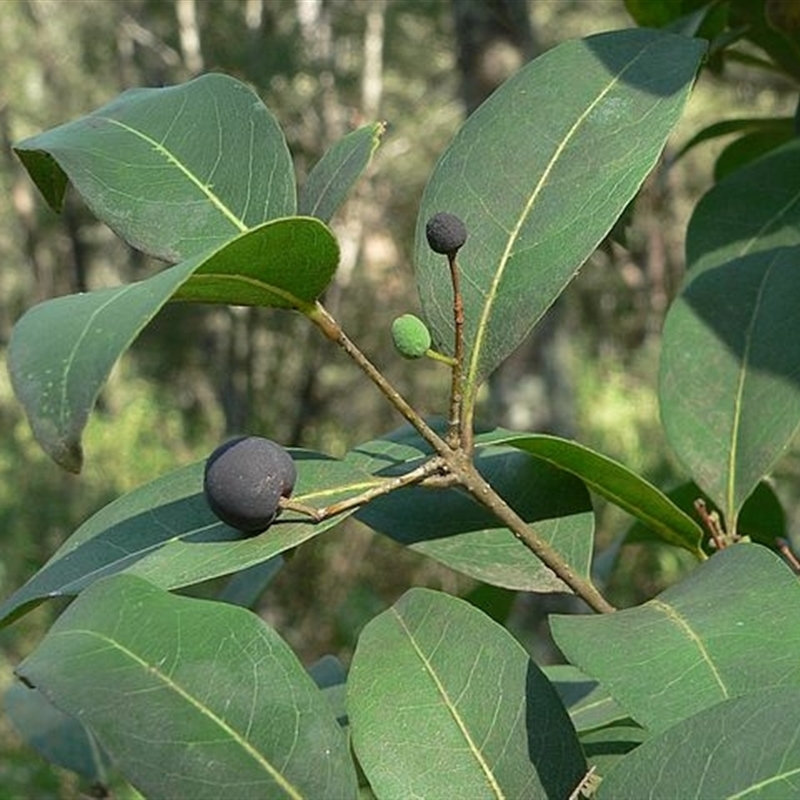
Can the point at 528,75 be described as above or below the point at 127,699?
above

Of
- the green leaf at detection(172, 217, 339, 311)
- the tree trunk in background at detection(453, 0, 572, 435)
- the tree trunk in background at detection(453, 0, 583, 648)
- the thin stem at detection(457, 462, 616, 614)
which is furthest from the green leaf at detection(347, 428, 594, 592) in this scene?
the tree trunk in background at detection(453, 0, 572, 435)

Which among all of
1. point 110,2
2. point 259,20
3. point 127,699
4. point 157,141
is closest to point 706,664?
point 127,699

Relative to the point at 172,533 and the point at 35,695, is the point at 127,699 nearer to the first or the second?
the point at 172,533

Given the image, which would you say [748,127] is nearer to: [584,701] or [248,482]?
[584,701]

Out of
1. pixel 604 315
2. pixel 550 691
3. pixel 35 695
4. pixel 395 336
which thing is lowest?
pixel 604 315

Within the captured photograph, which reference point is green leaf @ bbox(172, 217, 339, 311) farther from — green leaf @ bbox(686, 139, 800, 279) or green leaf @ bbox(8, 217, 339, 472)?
green leaf @ bbox(686, 139, 800, 279)

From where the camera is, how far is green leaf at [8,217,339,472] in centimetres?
39

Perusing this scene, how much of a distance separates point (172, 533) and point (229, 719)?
0.11m

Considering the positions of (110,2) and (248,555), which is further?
(110,2)

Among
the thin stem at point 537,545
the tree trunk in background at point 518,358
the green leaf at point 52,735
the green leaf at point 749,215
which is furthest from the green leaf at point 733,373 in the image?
the tree trunk in background at point 518,358

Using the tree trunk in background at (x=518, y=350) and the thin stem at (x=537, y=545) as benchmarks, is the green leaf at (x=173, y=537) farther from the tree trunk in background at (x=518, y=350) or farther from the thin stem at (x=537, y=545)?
the tree trunk in background at (x=518, y=350)

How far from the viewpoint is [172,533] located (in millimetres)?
557

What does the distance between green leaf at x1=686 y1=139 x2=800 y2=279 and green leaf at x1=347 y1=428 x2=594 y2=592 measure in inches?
7.0

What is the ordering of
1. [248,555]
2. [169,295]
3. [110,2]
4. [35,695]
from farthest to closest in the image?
[110,2]
[35,695]
[248,555]
[169,295]
